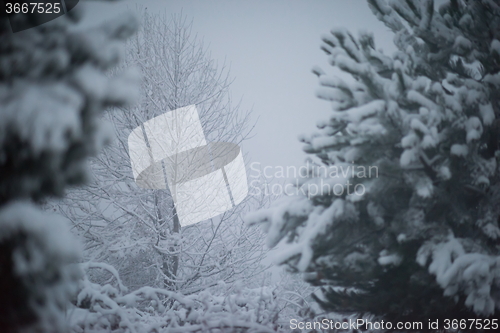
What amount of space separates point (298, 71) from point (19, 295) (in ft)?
12.8

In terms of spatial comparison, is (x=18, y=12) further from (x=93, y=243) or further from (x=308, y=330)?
(x=93, y=243)

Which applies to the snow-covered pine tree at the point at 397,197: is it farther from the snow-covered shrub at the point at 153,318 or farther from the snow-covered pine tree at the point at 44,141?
the snow-covered pine tree at the point at 44,141

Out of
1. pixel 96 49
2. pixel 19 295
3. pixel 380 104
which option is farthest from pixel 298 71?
pixel 19 295

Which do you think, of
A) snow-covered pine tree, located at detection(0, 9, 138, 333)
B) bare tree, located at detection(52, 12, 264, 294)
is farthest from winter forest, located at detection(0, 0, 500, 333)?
bare tree, located at detection(52, 12, 264, 294)

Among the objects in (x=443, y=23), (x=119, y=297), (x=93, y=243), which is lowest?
(x=119, y=297)

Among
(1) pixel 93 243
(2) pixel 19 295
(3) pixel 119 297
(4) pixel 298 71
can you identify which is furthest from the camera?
(4) pixel 298 71

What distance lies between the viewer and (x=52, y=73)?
1518 mm

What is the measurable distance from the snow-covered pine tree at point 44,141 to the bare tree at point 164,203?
252 cm

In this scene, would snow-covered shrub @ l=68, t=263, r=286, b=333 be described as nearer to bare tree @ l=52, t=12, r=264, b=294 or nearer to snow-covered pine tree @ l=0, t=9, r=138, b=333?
snow-covered pine tree @ l=0, t=9, r=138, b=333

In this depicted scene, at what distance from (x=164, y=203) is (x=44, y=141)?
298 centimetres

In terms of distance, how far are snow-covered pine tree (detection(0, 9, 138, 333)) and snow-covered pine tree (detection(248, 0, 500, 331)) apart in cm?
125

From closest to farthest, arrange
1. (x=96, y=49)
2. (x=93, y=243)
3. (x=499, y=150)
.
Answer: (x=96, y=49), (x=499, y=150), (x=93, y=243)

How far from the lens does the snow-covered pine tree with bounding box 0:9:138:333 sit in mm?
1378

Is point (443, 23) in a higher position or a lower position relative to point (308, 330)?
higher
